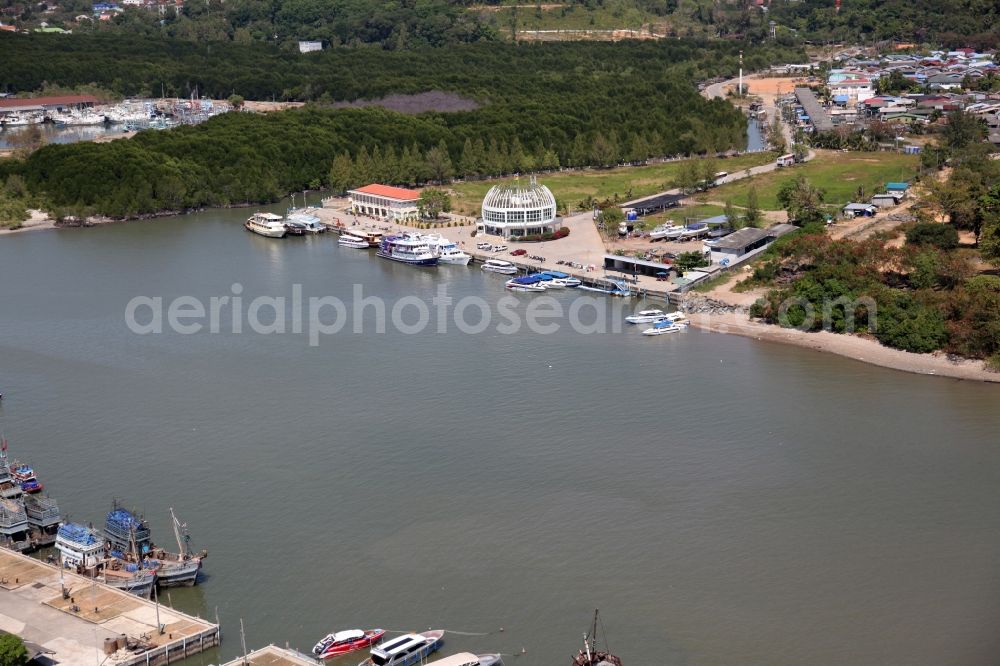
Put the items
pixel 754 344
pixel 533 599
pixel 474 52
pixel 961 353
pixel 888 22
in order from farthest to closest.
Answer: pixel 888 22 → pixel 474 52 → pixel 754 344 → pixel 961 353 → pixel 533 599

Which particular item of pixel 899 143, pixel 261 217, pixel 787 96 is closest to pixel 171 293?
pixel 261 217

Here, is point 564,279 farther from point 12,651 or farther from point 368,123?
point 368,123

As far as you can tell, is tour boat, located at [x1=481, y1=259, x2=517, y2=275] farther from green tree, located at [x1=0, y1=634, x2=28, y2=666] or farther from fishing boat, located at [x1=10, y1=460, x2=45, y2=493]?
green tree, located at [x1=0, y1=634, x2=28, y2=666]

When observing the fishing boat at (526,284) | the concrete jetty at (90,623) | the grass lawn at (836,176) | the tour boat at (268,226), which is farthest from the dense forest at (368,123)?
the concrete jetty at (90,623)

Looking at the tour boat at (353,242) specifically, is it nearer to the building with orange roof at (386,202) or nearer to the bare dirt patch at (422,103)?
the building with orange roof at (386,202)

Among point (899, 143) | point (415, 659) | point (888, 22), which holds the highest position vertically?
point (888, 22)

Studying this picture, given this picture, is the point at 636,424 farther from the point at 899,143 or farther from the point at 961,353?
the point at 899,143
